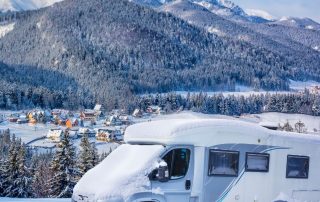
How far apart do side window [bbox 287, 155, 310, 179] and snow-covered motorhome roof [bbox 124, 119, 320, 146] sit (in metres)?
0.98

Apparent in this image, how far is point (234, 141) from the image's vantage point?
1288 centimetres

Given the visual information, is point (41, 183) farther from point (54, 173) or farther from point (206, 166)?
point (206, 166)

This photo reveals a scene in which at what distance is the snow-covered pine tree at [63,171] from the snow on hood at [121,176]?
2051 cm

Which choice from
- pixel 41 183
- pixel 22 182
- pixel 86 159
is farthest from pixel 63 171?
pixel 41 183

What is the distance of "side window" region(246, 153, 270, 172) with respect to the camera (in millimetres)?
13094

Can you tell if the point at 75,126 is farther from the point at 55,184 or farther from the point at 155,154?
the point at 155,154

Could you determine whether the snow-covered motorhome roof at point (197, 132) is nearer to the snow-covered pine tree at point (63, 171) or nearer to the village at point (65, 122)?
the snow-covered pine tree at point (63, 171)

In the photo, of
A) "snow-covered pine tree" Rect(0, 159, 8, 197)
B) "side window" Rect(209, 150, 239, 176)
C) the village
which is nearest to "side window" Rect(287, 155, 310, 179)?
"side window" Rect(209, 150, 239, 176)

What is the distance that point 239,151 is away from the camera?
1291cm

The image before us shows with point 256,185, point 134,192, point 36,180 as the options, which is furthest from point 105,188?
point 36,180

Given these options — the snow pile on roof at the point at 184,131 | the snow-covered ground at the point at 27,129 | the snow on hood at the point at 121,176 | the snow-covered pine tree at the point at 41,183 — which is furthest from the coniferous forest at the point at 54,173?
the snow-covered ground at the point at 27,129

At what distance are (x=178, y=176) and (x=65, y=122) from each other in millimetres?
148263

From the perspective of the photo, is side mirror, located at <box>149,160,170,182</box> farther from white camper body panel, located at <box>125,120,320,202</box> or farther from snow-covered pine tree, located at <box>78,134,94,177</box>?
snow-covered pine tree, located at <box>78,134,94,177</box>

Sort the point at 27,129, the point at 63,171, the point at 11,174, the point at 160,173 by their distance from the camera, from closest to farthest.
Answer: the point at 160,173, the point at 63,171, the point at 11,174, the point at 27,129
